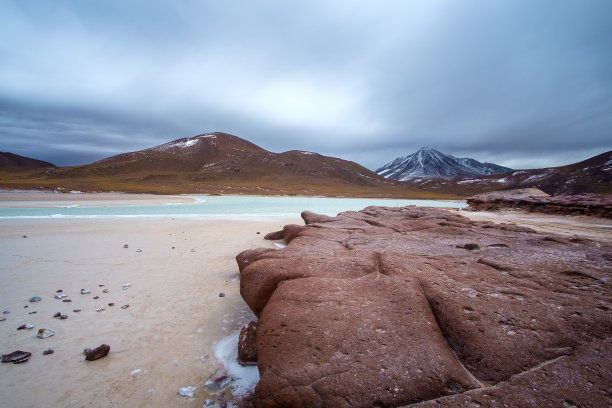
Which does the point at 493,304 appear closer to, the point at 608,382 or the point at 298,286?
the point at 608,382

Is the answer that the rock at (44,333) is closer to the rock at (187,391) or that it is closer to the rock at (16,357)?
the rock at (16,357)

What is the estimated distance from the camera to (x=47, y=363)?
3.69 m

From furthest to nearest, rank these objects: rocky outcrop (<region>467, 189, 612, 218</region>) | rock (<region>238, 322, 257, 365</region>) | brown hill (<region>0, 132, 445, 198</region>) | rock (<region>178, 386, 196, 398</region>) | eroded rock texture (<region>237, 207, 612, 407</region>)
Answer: brown hill (<region>0, 132, 445, 198</region>) < rocky outcrop (<region>467, 189, 612, 218</region>) < rock (<region>238, 322, 257, 365</region>) < rock (<region>178, 386, 196, 398</region>) < eroded rock texture (<region>237, 207, 612, 407</region>)

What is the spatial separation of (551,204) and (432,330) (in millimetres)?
24849

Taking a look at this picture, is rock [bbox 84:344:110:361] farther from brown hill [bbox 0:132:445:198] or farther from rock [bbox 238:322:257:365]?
brown hill [bbox 0:132:445:198]

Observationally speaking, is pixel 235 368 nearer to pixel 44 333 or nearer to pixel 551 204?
pixel 44 333

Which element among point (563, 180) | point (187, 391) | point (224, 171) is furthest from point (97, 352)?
point (563, 180)

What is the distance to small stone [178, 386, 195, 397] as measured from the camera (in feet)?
10.6

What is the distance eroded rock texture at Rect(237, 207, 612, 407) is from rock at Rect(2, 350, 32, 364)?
3123 mm

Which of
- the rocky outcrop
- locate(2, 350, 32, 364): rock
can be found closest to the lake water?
the rocky outcrop

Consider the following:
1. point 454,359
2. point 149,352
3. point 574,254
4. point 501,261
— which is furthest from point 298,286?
point 574,254

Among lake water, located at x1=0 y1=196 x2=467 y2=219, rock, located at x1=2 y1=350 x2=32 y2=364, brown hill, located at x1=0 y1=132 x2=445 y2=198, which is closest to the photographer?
rock, located at x1=2 y1=350 x2=32 y2=364

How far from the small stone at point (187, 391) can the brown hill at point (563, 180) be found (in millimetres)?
116613

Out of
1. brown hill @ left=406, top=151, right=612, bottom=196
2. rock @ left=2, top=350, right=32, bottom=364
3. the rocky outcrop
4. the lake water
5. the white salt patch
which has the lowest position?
the white salt patch
